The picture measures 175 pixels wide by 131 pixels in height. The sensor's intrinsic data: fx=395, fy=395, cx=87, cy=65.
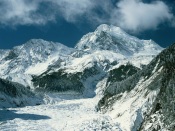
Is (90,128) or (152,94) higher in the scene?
(152,94)

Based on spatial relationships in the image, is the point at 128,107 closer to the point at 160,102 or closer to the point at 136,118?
the point at 136,118

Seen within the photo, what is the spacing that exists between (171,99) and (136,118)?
401 inches

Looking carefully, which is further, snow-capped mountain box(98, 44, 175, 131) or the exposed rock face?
the exposed rock face

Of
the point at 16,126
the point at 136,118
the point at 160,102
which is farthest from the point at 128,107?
the point at 16,126

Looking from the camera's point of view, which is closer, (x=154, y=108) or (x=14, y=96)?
(x=154, y=108)

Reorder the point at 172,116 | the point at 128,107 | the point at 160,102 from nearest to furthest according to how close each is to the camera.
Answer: the point at 172,116 → the point at 160,102 → the point at 128,107

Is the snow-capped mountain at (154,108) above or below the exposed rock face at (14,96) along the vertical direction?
below

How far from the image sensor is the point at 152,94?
59531 millimetres

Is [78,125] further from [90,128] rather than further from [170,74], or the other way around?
[170,74]

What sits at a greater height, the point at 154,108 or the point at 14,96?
the point at 14,96

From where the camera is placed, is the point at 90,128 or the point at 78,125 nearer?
the point at 90,128

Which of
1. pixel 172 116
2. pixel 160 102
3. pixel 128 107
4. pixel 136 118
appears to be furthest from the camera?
pixel 128 107

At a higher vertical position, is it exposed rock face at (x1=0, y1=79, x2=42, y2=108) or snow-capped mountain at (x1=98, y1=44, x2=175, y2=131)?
exposed rock face at (x1=0, y1=79, x2=42, y2=108)

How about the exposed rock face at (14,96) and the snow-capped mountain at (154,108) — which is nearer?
the snow-capped mountain at (154,108)
